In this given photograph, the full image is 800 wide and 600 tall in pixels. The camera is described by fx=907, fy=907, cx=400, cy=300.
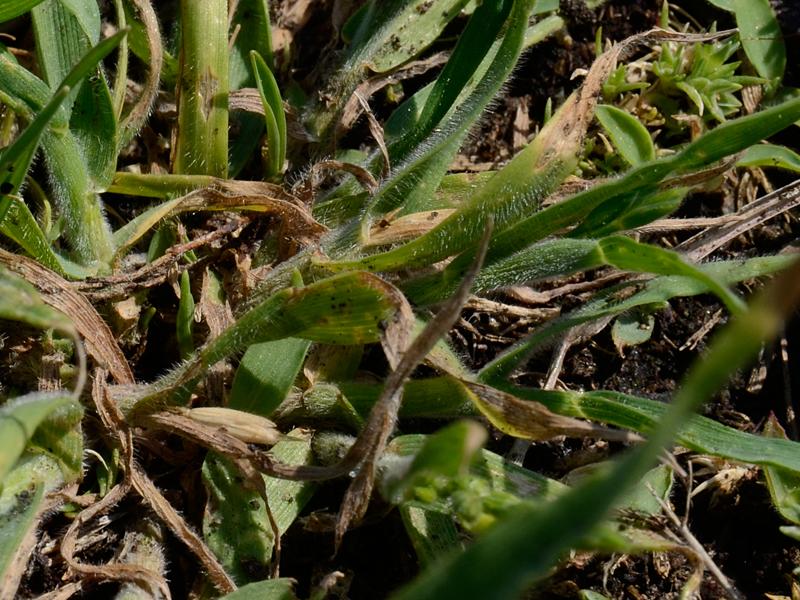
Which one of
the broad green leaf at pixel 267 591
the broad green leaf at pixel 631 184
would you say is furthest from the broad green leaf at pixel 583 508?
the broad green leaf at pixel 631 184

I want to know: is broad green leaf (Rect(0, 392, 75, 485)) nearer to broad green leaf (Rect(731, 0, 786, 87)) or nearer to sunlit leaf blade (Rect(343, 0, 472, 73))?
sunlit leaf blade (Rect(343, 0, 472, 73))

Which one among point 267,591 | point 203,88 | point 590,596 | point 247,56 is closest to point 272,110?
point 203,88

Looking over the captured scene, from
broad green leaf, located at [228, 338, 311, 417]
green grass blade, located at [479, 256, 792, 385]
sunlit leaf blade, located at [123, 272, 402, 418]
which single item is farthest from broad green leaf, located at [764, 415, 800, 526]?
broad green leaf, located at [228, 338, 311, 417]

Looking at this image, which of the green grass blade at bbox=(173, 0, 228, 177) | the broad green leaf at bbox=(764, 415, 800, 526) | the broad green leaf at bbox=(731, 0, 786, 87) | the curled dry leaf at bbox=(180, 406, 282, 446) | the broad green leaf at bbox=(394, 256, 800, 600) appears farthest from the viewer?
the broad green leaf at bbox=(731, 0, 786, 87)

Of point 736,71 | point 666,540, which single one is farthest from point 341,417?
point 736,71

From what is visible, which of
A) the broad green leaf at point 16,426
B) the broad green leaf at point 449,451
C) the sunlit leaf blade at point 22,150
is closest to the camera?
the broad green leaf at point 449,451

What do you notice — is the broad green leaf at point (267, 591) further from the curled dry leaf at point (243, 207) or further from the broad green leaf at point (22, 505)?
the curled dry leaf at point (243, 207)
